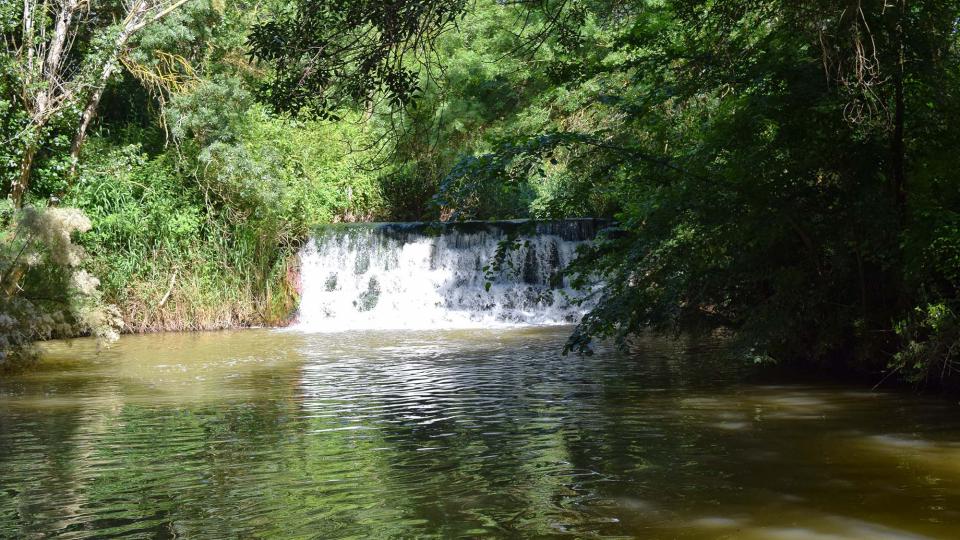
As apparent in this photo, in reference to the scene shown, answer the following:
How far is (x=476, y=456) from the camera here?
21.5ft

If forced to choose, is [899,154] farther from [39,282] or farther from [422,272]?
[422,272]

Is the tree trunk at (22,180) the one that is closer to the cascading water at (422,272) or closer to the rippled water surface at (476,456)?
the cascading water at (422,272)

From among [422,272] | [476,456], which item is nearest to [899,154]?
[476,456]

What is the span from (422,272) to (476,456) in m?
14.4

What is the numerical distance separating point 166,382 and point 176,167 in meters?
9.45

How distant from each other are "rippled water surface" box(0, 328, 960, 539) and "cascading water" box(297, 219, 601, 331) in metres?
8.44

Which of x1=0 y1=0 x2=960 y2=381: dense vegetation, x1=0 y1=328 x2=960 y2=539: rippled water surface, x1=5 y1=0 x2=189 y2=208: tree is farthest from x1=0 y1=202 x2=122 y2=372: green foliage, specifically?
x1=5 y1=0 x2=189 y2=208: tree

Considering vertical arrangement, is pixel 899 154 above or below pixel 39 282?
above

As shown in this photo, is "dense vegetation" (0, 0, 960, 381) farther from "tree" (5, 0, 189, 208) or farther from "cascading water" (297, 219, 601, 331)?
"cascading water" (297, 219, 601, 331)

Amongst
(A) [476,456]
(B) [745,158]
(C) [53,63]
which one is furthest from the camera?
(C) [53,63]

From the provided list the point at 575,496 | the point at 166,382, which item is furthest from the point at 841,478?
the point at 166,382

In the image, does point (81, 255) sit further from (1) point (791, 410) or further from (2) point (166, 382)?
(1) point (791, 410)

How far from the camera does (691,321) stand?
32.1 ft

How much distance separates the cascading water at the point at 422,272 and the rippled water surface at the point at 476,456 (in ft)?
27.7
